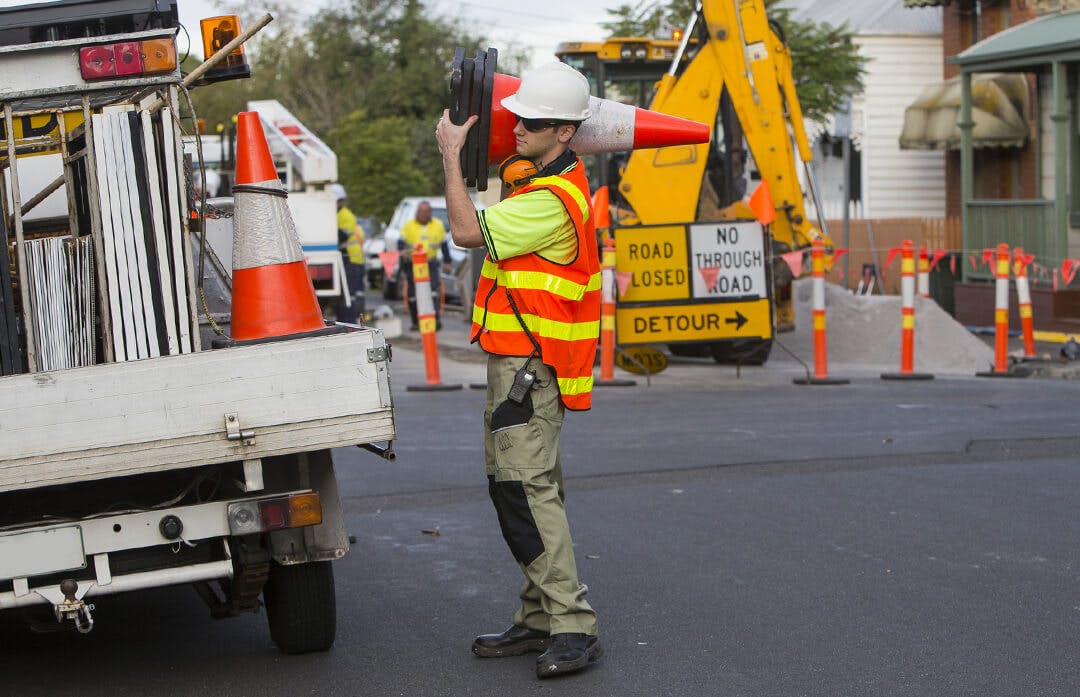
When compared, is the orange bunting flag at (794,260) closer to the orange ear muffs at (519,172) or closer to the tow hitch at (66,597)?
the orange ear muffs at (519,172)

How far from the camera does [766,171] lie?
15.3 m

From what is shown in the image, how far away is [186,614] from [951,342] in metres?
12.1

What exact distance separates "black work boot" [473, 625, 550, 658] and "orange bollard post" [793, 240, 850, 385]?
9065 millimetres

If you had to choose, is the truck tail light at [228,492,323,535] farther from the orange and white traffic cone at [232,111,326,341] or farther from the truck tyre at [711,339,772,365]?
the truck tyre at [711,339,772,365]

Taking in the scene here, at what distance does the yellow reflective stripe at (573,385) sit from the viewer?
5383mm

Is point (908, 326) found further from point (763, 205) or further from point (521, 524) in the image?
point (521, 524)

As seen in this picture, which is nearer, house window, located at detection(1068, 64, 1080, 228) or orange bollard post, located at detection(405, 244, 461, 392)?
orange bollard post, located at detection(405, 244, 461, 392)

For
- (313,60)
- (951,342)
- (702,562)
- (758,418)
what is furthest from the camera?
(313,60)

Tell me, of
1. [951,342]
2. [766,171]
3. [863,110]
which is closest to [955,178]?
[863,110]

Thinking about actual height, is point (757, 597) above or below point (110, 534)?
below

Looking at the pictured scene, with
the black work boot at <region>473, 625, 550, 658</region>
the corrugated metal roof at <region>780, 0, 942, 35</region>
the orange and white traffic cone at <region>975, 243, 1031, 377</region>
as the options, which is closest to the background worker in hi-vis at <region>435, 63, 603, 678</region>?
the black work boot at <region>473, 625, 550, 658</region>

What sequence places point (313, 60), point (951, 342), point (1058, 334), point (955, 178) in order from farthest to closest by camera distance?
1. point (313, 60)
2. point (955, 178)
3. point (1058, 334)
4. point (951, 342)

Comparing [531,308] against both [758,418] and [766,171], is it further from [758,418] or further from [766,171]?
[766,171]

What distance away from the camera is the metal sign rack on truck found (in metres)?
4.69
